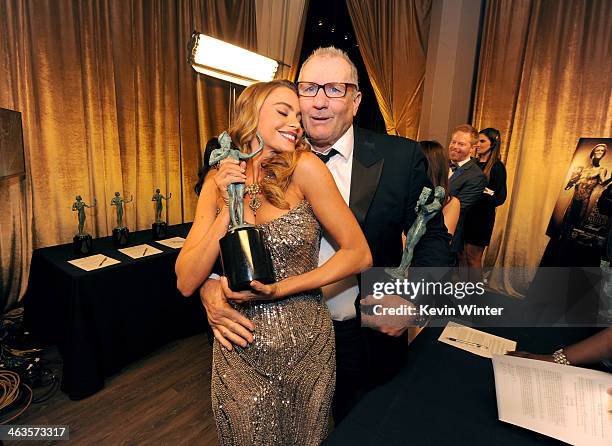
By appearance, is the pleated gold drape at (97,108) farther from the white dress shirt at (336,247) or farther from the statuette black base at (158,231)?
the white dress shirt at (336,247)

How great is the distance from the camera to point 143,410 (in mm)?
2428

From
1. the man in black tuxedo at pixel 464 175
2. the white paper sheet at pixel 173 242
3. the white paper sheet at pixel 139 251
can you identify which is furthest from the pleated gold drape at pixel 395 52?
the white paper sheet at pixel 139 251

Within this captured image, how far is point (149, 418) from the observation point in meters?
2.36

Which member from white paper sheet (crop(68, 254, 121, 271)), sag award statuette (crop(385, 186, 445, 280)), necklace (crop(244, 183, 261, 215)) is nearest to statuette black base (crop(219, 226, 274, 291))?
necklace (crop(244, 183, 261, 215))

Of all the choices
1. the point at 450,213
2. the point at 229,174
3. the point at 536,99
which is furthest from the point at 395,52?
the point at 229,174

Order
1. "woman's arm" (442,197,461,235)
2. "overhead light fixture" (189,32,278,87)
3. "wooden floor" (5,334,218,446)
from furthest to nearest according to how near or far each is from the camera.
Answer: "overhead light fixture" (189,32,278,87) < "woman's arm" (442,197,461,235) < "wooden floor" (5,334,218,446)

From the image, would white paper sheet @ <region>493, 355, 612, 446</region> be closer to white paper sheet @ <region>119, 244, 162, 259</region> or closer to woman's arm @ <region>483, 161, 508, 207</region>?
white paper sheet @ <region>119, 244, 162, 259</region>

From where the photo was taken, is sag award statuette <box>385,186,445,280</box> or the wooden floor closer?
sag award statuette <box>385,186,445,280</box>

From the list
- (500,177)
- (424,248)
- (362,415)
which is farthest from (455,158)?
(362,415)

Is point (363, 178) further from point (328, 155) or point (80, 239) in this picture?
point (80, 239)

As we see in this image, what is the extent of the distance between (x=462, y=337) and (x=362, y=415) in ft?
2.37

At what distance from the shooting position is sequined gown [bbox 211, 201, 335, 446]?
112 cm

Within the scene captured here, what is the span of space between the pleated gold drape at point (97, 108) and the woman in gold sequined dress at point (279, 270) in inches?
122

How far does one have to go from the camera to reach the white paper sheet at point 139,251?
9.82 ft
